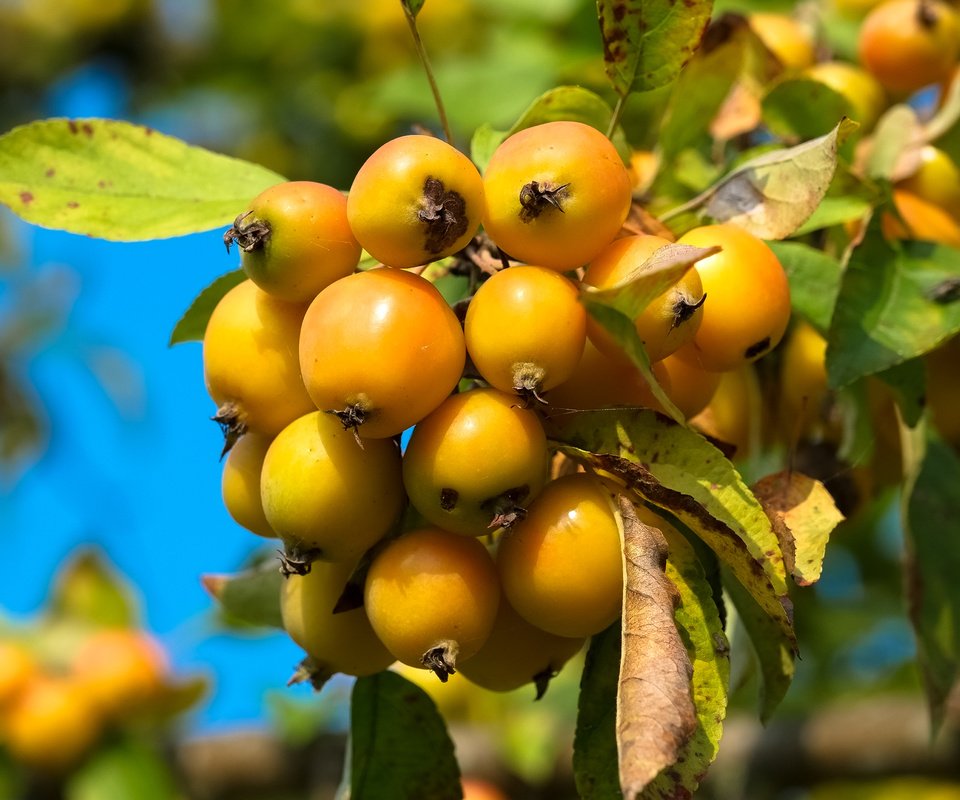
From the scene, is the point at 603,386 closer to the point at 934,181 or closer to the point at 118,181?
the point at 118,181

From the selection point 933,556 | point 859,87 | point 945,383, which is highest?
point 859,87

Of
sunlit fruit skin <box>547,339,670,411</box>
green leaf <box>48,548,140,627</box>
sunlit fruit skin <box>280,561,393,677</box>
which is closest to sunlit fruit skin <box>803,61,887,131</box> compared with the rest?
sunlit fruit skin <box>547,339,670,411</box>

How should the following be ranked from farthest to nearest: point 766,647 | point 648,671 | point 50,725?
point 50,725 → point 766,647 → point 648,671

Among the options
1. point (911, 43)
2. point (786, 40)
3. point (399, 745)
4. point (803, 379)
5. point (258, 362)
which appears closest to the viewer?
point (258, 362)

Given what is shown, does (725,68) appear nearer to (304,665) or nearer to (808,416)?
(808,416)

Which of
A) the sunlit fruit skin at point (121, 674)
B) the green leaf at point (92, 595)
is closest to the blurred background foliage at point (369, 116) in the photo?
the sunlit fruit skin at point (121, 674)

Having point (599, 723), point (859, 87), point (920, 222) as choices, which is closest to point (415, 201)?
point (599, 723)

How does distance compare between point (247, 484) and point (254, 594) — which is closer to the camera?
point (247, 484)

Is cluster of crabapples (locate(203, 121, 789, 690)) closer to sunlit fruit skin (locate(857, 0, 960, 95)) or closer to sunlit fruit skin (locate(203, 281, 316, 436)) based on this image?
sunlit fruit skin (locate(203, 281, 316, 436))
